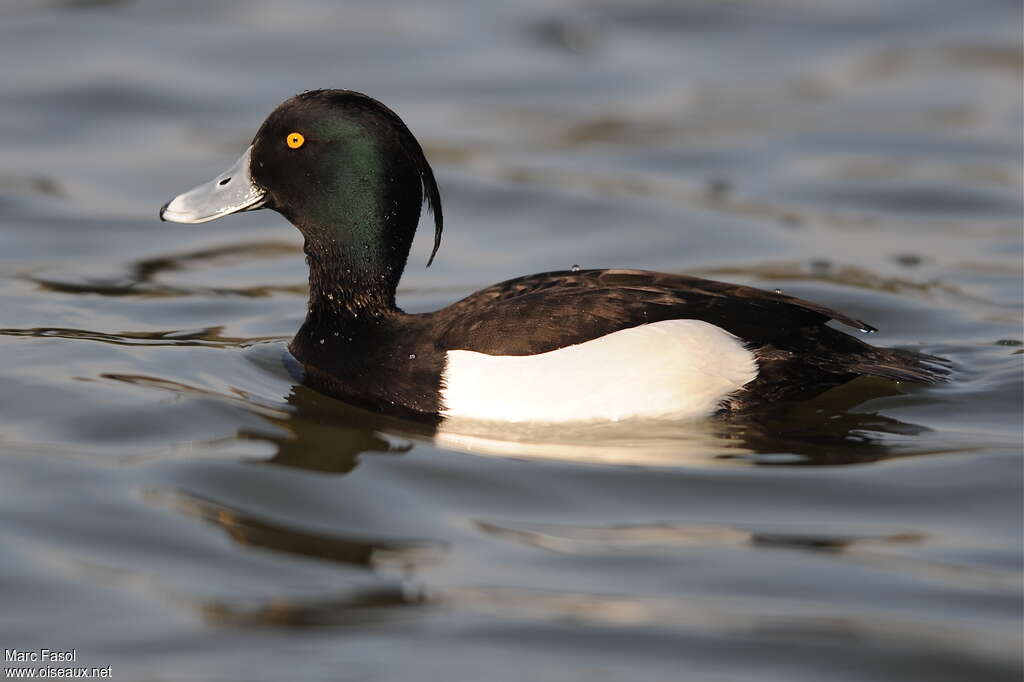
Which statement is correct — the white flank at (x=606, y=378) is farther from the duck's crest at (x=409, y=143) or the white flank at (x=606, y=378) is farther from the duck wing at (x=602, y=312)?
the duck's crest at (x=409, y=143)

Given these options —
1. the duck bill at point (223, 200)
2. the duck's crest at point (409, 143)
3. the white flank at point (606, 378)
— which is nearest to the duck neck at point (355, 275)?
the duck's crest at point (409, 143)

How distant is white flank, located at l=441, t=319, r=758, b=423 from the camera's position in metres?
5.93

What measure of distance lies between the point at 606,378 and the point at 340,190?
149 cm

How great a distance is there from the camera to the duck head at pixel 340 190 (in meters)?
6.48

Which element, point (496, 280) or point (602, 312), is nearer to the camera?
point (602, 312)

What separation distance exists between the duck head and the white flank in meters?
0.85

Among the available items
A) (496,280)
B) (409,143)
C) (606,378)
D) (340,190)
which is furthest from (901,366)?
(496,280)

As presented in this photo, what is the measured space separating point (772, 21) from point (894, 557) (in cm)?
915

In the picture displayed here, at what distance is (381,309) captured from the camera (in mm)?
6590

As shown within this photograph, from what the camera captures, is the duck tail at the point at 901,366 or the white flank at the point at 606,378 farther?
the duck tail at the point at 901,366

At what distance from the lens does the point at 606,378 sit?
595 centimetres

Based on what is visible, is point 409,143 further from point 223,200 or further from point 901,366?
point 901,366

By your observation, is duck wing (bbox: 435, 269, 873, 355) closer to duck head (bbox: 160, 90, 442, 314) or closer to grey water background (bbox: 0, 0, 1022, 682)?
grey water background (bbox: 0, 0, 1022, 682)

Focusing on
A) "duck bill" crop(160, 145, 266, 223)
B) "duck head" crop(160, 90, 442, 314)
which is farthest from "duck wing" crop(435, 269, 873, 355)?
"duck bill" crop(160, 145, 266, 223)
